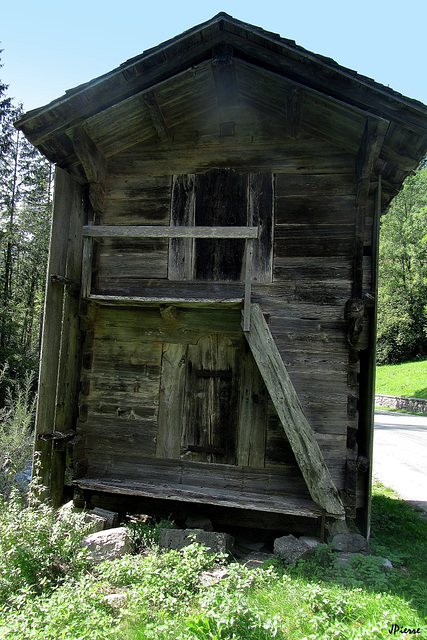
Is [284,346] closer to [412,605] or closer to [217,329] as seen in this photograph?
[217,329]

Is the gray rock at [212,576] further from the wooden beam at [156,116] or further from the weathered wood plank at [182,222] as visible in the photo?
the wooden beam at [156,116]

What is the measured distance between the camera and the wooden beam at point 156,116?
614cm

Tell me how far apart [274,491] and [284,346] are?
2059mm

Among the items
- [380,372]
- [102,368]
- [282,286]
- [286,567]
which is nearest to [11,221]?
[102,368]

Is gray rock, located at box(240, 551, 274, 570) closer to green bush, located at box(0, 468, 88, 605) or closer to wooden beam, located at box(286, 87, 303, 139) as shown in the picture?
green bush, located at box(0, 468, 88, 605)

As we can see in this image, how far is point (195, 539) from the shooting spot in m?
5.38

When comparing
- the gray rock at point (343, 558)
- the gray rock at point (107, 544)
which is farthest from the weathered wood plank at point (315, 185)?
the gray rock at point (107, 544)

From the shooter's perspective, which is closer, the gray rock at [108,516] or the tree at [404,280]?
the gray rock at [108,516]

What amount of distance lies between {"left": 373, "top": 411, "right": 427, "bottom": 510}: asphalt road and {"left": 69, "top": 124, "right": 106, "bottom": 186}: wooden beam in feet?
27.3

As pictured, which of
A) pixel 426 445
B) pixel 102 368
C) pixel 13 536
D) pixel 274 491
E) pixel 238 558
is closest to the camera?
pixel 13 536

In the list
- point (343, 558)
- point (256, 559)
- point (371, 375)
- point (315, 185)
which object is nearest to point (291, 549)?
point (256, 559)

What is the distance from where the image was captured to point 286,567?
520 centimetres

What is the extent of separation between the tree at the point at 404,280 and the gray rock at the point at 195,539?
37.4 meters

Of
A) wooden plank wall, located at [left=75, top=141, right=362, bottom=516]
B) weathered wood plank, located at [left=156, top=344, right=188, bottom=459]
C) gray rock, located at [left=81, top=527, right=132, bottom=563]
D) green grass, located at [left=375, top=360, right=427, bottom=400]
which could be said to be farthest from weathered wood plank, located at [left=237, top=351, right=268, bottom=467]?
green grass, located at [left=375, top=360, right=427, bottom=400]
